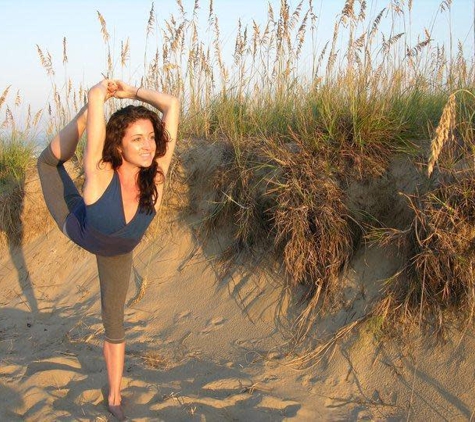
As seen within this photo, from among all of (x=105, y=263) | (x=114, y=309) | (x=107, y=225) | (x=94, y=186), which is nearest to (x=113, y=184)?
(x=94, y=186)

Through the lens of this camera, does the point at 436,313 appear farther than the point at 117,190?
Yes

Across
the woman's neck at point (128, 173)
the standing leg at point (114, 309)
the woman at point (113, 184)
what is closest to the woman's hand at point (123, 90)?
the woman at point (113, 184)

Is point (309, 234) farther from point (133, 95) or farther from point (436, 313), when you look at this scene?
point (133, 95)

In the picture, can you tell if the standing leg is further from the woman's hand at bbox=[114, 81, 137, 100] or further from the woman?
the woman's hand at bbox=[114, 81, 137, 100]

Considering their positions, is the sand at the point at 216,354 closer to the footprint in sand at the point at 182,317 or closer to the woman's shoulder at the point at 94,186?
the footprint in sand at the point at 182,317

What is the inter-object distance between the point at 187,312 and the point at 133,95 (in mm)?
1959

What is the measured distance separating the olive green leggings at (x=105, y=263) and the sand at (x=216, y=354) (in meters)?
0.53

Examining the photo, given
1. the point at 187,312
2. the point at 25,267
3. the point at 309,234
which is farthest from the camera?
the point at 25,267

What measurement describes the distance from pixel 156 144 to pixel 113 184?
381mm

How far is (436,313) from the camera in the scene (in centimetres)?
334

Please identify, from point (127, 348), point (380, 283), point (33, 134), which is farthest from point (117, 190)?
point (33, 134)

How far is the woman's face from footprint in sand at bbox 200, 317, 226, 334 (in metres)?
1.63

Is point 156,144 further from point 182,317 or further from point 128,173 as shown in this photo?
point 182,317

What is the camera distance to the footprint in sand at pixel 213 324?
165 inches
